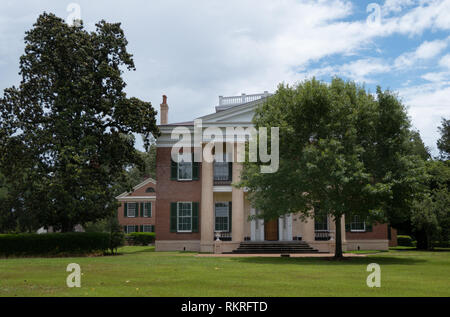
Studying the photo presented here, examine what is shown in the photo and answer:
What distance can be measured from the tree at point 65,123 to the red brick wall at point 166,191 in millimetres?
4970

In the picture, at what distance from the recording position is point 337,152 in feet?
67.6

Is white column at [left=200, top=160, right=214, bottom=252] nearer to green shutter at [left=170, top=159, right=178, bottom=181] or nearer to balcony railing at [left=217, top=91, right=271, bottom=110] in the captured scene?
green shutter at [left=170, top=159, right=178, bottom=181]

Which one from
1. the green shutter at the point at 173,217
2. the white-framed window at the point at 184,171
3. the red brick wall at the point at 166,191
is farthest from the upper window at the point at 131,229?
the white-framed window at the point at 184,171

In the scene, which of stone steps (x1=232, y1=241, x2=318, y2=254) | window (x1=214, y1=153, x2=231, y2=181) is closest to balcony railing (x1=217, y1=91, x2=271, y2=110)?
window (x1=214, y1=153, x2=231, y2=181)

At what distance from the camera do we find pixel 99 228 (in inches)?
2181

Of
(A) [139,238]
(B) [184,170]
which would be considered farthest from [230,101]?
(A) [139,238]

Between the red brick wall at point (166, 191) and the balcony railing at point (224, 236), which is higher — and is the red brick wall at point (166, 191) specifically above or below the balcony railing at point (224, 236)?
above

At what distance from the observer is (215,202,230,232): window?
106 feet

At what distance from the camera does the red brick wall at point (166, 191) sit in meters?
32.5

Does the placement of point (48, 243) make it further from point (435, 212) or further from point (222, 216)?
point (435, 212)

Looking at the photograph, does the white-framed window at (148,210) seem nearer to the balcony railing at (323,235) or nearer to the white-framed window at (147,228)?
the white-framed window at (147,228)

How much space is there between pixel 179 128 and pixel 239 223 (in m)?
7.81
